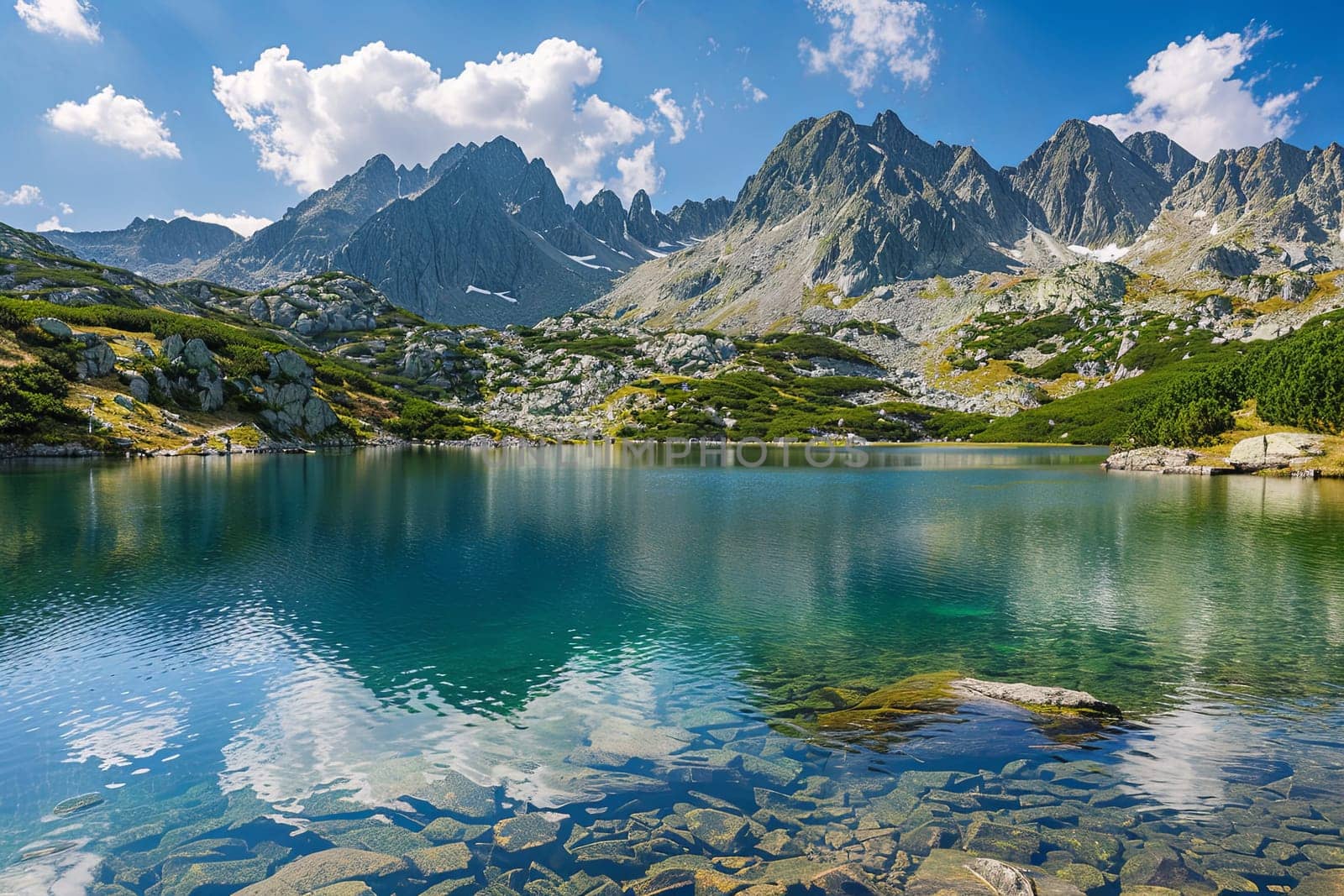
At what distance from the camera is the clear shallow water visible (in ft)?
50.8

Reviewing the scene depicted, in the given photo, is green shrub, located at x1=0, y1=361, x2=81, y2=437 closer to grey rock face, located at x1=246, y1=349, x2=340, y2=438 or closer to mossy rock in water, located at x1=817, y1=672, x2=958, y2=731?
grey rock face, located at x1=246, y1=349, x2=340, y2=438

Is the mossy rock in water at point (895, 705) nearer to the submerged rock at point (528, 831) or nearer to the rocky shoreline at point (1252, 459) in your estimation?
the submerged rock at point (528, 831)

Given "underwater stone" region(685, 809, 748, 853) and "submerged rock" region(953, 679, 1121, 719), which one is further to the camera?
"submerged rock" region(953, 679, 1121, 719)

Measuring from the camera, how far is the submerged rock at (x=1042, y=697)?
2197cm

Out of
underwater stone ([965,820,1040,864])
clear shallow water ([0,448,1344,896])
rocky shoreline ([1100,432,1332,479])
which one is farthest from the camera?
rocky shoreline ([1100,432,1332,479])

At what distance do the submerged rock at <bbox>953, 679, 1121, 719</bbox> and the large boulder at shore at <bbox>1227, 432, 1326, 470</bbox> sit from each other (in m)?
118

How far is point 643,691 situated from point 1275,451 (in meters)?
130

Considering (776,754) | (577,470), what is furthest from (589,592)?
(577,470)

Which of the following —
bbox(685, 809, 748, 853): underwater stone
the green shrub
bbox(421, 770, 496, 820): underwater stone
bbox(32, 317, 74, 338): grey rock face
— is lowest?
bbox(421, 770, 496, 820): underwater stone

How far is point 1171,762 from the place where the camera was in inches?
738

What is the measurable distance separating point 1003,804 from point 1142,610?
82.7 feet

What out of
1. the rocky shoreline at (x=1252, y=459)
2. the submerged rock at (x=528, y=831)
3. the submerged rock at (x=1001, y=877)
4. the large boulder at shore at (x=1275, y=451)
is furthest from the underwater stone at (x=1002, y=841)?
the large boulder at shore at (x=1275, y=451)

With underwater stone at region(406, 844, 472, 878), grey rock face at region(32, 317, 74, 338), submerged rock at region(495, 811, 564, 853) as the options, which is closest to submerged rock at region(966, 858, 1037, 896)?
submerged rock at region(495, 811, 564, 853)

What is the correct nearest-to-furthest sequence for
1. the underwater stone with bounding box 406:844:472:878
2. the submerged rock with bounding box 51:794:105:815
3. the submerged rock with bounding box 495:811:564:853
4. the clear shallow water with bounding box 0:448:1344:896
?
the underwater stone with bounding box 406:844:472:878, the submerged rock with bounding box 495:811:564:853, the clear shallow water with bounding box 0:448:1344:896, the submerged rock with bounding box 51:794:105:815
